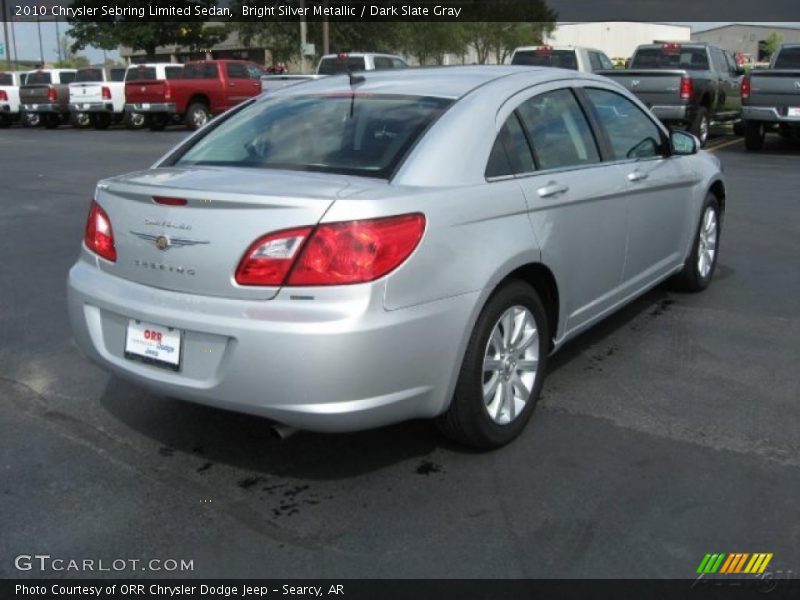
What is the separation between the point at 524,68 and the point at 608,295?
1.28 metres

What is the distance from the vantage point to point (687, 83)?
14.4 meters

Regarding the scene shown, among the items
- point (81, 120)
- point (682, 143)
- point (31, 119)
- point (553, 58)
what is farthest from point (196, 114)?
point (682, 143)

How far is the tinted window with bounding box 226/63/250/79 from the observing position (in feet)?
80.1

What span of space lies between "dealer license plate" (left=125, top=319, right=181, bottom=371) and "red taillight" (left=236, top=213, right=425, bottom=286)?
430mm

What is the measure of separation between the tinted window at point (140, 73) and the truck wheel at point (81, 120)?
2.99 m

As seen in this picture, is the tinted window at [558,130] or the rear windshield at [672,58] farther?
the rear windshield at [672,58]

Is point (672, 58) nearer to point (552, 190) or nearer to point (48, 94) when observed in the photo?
point (552, 190)

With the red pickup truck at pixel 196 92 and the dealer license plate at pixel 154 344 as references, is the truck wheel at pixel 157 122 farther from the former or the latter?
the dealer license plate at pixel 154 344

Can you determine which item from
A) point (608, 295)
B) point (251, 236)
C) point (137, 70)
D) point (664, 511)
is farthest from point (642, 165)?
point (137, 70)

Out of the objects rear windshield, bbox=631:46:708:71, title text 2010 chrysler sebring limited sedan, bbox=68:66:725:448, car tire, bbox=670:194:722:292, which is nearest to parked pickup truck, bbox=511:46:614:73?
rear windshield, bbox=631:46:708:71

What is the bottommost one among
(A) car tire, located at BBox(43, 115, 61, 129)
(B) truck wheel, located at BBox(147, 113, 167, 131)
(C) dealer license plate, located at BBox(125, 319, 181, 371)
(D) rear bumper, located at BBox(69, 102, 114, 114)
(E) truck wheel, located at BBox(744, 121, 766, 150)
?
(A) car tire, located at BBox(43, 115, 61, 129)

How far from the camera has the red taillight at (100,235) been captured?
3518mm

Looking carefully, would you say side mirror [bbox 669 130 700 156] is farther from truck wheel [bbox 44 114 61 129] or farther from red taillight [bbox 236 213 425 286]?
truck wheel [bbox 44 114 61 129]

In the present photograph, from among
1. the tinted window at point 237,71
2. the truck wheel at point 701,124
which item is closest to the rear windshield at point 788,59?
the truck wheel at point 701,124
